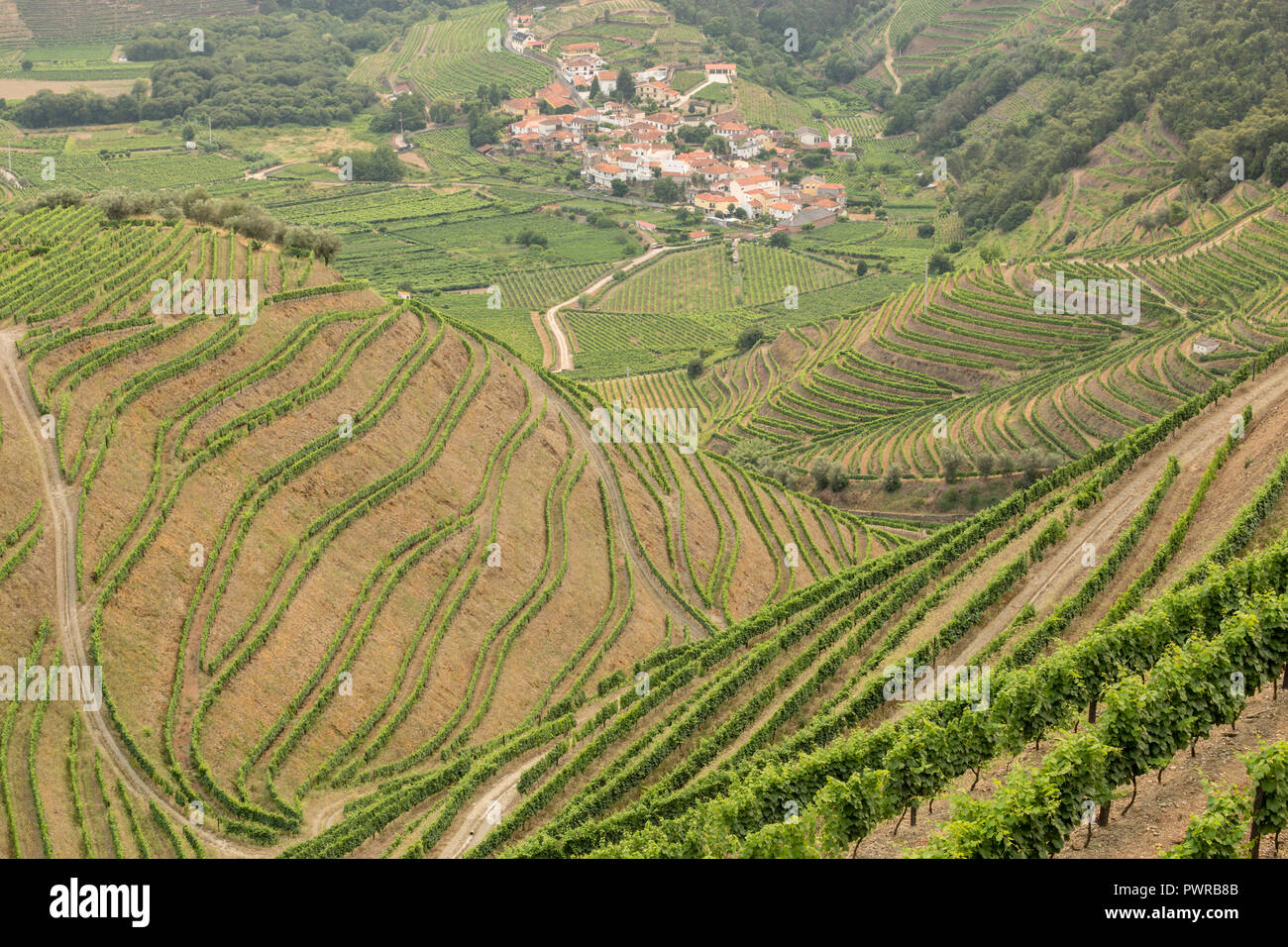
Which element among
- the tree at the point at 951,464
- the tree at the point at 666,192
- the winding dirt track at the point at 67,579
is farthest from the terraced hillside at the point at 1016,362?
the tree at the point at 666,192

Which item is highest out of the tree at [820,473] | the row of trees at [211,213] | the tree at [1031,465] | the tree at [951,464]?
the row of trees at [211,213]

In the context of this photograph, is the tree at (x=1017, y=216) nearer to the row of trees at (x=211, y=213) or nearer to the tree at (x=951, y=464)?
the tree at (x=951, y=464)

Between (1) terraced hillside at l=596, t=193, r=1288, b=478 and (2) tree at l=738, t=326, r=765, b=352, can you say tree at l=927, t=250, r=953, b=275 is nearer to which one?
(1) terraced hillside at l=596, t=193, r=1288, b=478

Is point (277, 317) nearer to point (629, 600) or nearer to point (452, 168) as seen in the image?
point (629, 600)

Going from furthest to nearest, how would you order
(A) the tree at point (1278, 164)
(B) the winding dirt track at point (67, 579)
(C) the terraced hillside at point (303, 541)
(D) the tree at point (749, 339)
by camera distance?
(D) the tree at point (749, 339) → (A) the tree at point (1278, 164) → (C) the terraced hillside at point (303, 541) → (B) the winding dirt track at point (67, 579)

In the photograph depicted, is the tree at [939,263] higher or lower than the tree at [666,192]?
lower

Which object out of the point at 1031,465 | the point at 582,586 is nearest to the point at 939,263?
the point at 1031,465

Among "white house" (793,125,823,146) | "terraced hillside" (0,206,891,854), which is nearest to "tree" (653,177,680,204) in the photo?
"white house" (793,125,823,146)

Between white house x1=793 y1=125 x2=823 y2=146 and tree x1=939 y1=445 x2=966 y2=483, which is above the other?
white house x1=793 y1=125 x2=823 y2=146

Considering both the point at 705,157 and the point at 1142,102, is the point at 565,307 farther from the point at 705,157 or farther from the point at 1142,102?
the point at 1142,102
